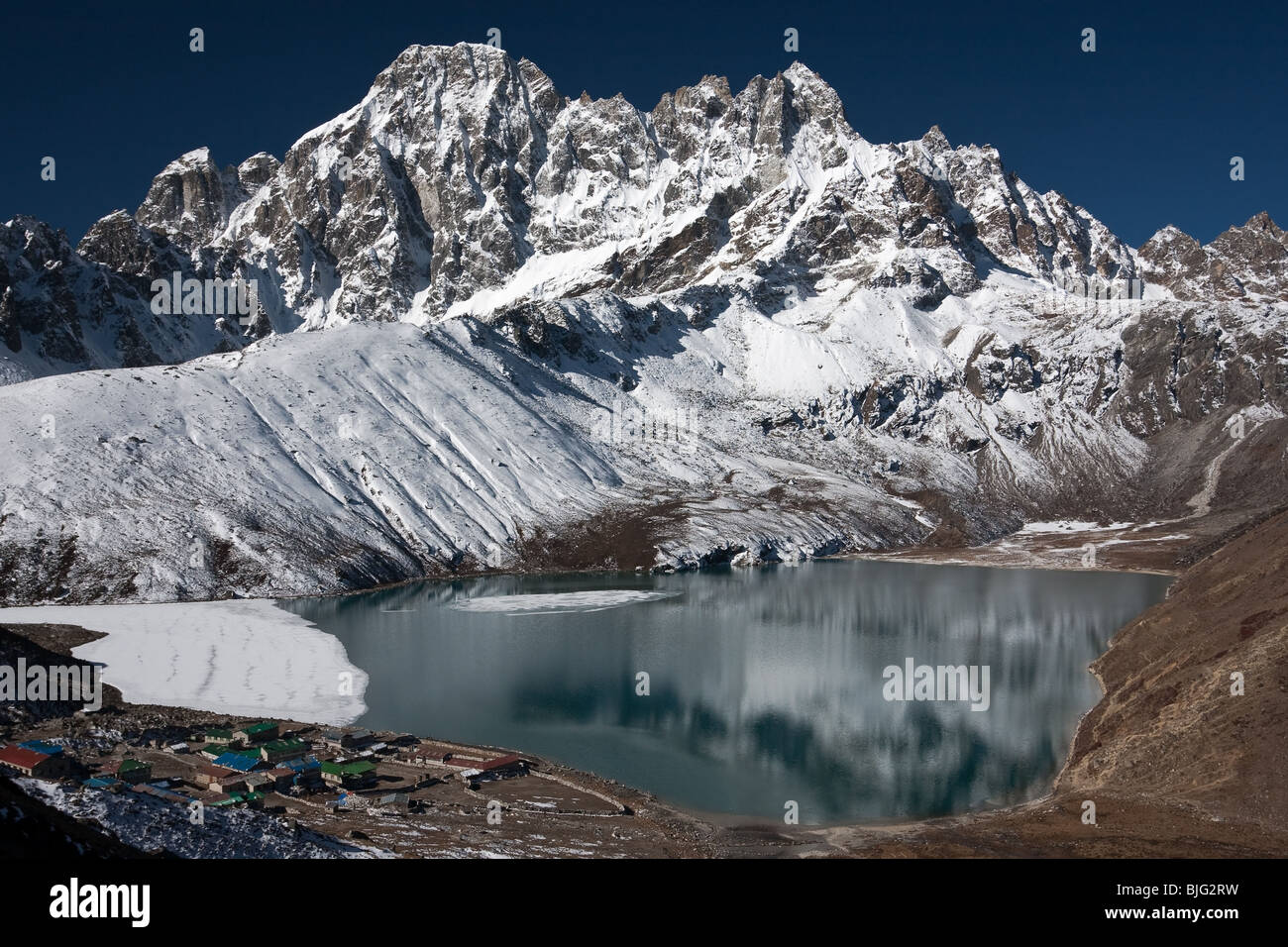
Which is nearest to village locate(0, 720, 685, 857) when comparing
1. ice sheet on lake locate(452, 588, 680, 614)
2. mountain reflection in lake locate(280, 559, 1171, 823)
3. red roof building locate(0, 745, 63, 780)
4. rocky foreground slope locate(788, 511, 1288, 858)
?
red roof building locate(0, 745, 63, 780)

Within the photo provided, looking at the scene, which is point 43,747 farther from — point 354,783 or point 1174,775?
point 1174,775

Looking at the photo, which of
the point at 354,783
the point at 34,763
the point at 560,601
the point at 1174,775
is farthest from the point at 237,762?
the point at 560,601

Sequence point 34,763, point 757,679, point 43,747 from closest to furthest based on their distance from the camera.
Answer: point 34,763 → point 43,747 → point 757,679

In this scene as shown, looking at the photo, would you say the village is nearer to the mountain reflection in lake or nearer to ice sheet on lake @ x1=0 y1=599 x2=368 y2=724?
the mountain reflection in lake

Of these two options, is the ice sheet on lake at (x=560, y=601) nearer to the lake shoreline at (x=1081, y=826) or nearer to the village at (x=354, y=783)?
the village at (x=354, y=783)

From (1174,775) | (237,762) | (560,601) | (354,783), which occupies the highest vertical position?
(560,601)

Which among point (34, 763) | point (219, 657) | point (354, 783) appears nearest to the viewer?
point (34, 763)

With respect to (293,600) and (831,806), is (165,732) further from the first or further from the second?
(293,600)
